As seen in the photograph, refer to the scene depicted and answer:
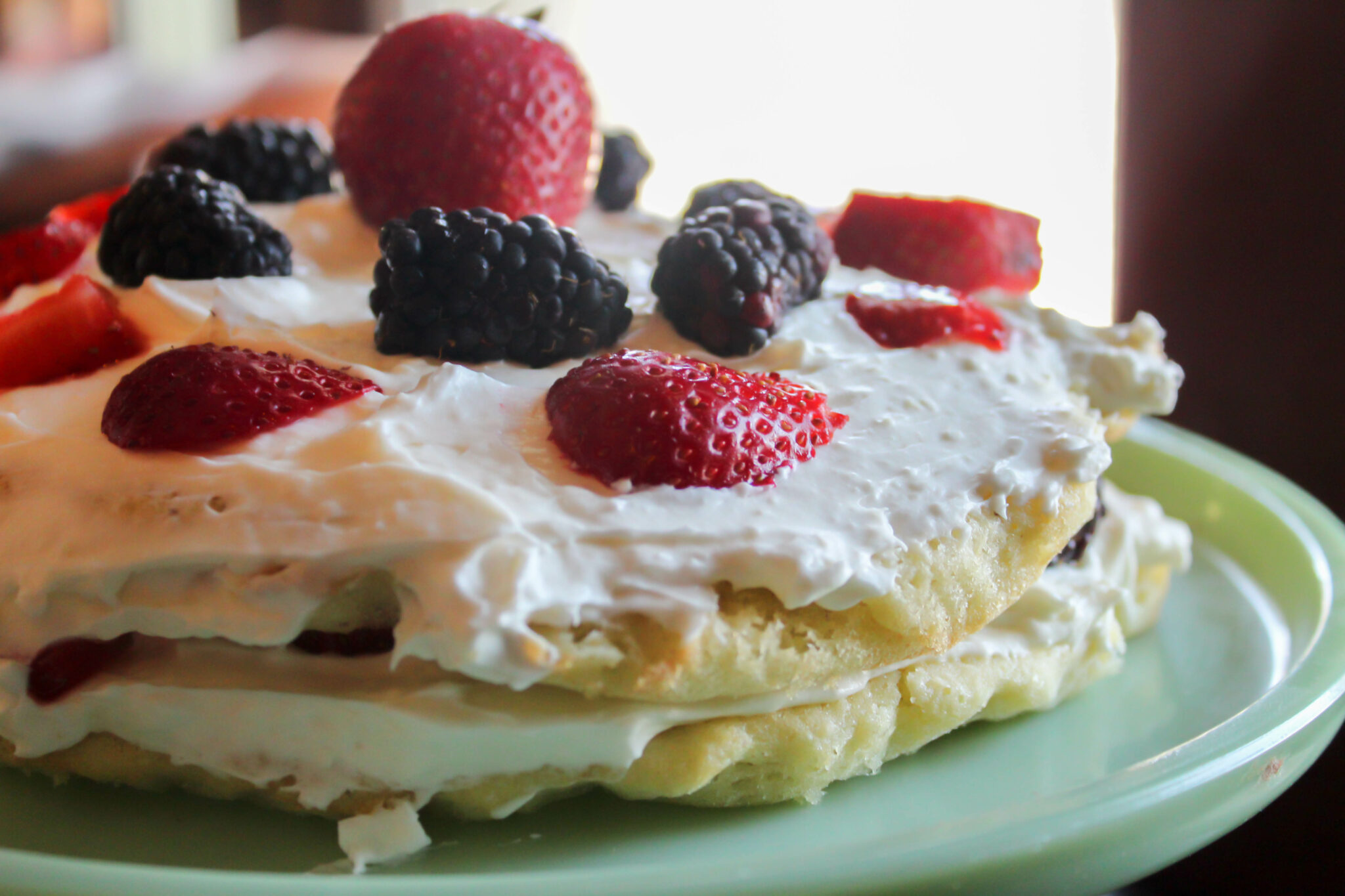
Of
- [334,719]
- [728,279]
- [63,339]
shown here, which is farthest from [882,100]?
[334,719]

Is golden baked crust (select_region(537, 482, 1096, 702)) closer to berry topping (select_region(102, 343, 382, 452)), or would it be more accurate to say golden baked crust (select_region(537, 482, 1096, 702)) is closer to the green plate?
the green plate

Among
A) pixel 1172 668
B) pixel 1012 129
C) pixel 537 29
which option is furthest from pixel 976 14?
pixel 1172 668

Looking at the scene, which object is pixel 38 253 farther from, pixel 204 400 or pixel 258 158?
pixel 204 400

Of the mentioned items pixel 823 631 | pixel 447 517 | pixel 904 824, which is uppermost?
pixel 447 517

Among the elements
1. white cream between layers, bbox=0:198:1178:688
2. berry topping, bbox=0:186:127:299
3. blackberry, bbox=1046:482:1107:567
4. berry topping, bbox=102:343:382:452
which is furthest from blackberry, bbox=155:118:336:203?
blackberry, bbox=1046:482:1107:567

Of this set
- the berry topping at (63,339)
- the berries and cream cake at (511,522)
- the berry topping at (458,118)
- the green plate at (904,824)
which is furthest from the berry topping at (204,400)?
the berry topping at (458,118)
